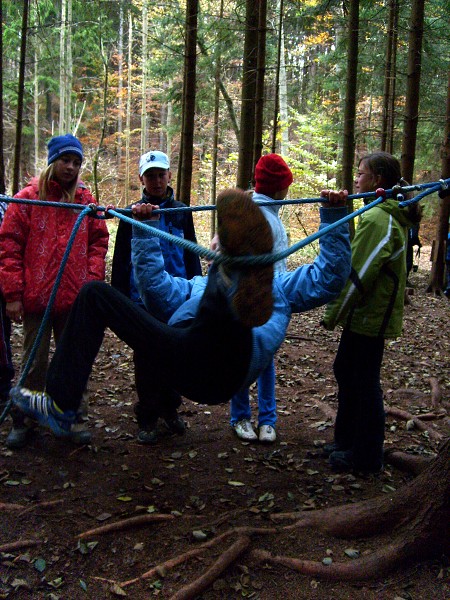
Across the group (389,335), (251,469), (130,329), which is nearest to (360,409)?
(389,335)

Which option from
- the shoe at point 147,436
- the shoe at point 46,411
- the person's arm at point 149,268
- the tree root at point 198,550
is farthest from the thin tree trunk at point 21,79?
the tree root at point 198,550

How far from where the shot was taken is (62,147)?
326 centimetres

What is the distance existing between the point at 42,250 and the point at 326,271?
1.70m

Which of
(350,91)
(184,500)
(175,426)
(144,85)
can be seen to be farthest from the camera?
(144,85)

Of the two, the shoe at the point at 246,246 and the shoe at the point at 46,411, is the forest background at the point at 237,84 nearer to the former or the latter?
the shoe at the point at 46,411

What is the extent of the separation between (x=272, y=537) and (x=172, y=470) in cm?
86

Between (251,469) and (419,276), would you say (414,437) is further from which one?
(419,276)

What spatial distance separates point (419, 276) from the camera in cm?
1254

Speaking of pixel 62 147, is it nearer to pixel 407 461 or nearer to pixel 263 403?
pixel 263 403

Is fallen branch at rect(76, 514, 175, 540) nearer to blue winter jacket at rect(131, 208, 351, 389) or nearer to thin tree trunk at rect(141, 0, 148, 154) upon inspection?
blue winter jacket at rect(131, 208, 351, 389)

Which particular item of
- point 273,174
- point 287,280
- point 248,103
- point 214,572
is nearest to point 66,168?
point 273,174

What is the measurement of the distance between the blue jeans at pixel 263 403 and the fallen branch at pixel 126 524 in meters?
1.06

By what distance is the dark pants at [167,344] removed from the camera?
228cm

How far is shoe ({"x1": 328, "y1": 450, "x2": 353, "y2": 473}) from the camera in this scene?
3254mm
